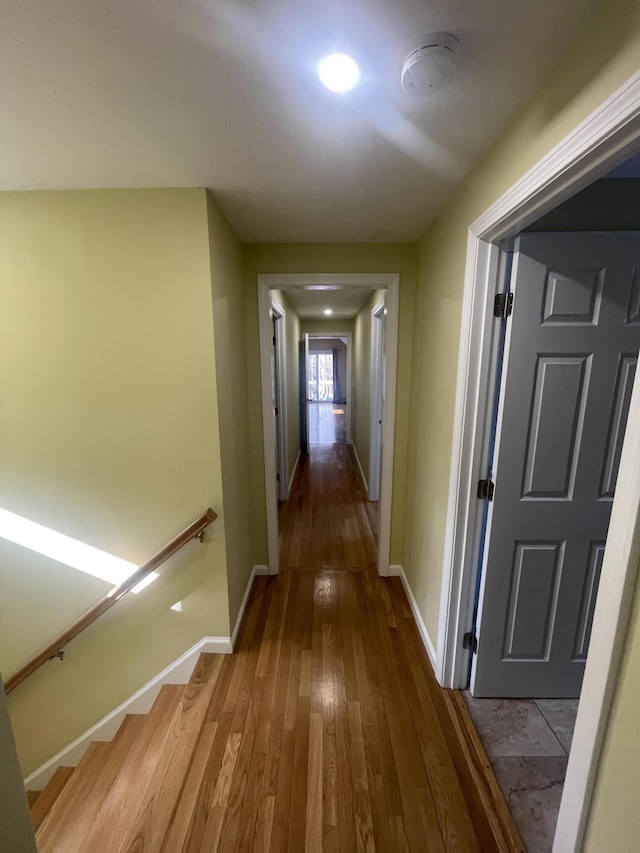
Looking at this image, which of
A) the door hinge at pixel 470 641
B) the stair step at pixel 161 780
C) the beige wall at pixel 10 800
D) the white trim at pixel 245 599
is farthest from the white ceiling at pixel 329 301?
the beige wall at pixel 10 800

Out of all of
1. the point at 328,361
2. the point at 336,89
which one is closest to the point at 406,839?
the point at 336,89

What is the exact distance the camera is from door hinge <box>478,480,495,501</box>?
1.42 meters

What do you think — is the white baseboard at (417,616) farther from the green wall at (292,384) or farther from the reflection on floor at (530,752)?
the green wall at (292,384)

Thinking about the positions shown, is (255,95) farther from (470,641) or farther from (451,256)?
(470,641)

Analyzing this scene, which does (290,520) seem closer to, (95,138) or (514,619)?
(514,619)

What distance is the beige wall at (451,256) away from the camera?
28.0 inches

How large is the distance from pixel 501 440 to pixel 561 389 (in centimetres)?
29

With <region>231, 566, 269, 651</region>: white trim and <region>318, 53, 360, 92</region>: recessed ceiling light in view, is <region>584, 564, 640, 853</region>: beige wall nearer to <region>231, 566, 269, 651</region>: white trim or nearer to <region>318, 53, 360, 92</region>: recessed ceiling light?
<region>318, 53, 360, 92</region>: recessed ceiling light

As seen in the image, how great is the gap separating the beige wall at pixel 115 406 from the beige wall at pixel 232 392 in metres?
0.06

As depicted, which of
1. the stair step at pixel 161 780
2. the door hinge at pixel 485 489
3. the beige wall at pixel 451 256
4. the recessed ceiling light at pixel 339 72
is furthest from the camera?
the door hinge at pixel 485 489

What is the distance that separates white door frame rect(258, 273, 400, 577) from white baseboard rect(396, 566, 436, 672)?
0.30 ft

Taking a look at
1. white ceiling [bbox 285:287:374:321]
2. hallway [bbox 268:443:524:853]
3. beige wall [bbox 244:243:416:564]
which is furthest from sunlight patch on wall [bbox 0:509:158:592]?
white ceiling [bbox 285:287:374:321]

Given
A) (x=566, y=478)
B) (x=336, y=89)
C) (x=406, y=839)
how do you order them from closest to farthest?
(x=336, y=89) < (x=406, y=839) < (x=566, y=478)

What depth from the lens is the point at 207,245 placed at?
1.49 meters
